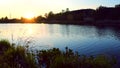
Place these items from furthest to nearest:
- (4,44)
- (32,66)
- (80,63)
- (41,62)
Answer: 1. (4,44)
2. (41,62)
3. (32,66)
4. (80,63)

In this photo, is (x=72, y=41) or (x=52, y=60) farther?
(x=72, y=41)

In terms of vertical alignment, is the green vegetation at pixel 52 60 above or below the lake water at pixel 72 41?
above

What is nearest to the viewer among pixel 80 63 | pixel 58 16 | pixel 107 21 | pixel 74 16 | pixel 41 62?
pixel 80 63

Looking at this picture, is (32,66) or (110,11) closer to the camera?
(32,66)

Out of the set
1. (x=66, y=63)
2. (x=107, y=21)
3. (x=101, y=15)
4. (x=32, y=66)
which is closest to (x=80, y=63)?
(x=66, y=63)

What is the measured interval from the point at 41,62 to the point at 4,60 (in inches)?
86.4

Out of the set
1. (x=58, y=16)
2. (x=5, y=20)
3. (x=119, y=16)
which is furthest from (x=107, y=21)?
(x=5, y=20)

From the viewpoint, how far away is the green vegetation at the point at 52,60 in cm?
992

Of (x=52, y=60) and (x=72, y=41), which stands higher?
(x=52, y=60)

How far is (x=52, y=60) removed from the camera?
448 inches

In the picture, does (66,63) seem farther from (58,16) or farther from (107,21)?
(58,16)

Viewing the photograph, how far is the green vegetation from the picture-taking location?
9.92 m

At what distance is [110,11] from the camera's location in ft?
463

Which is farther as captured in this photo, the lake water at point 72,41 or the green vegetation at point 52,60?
the lake water at point 72,41
